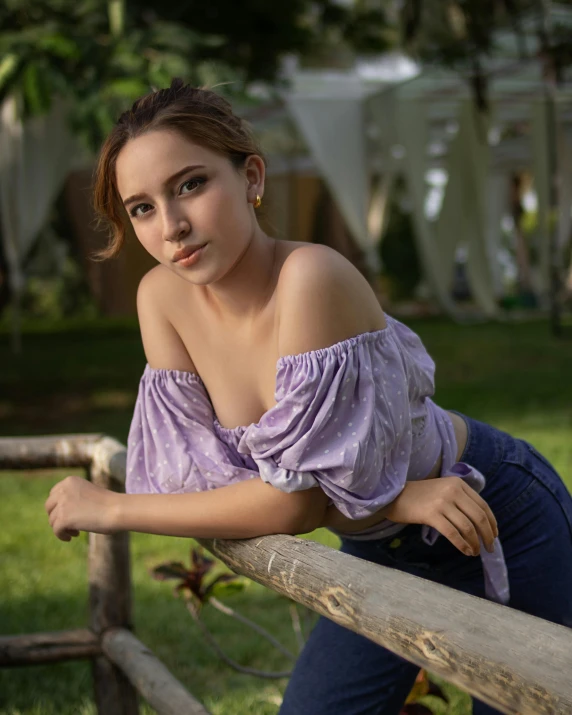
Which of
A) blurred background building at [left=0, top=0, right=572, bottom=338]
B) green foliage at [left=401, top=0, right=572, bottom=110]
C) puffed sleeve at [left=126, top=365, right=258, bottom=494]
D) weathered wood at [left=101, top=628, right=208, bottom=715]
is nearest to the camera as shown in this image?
puffed sleeve at [left=126, top=365, right=258, bottom=494]

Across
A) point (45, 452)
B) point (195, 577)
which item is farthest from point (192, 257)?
point (195, 577)

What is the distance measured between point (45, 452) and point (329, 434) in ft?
3.82

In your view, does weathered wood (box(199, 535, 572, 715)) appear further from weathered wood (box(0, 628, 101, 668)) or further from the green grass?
the green grass

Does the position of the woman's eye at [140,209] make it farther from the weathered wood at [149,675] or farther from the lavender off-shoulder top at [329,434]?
the weathered wood at [149,675]

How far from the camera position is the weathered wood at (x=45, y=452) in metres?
2.23

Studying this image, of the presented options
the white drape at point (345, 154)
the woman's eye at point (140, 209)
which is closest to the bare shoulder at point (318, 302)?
the woman's eye at point (140, 209)

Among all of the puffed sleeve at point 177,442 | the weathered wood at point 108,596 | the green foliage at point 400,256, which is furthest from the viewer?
the green foliage at point 400,256

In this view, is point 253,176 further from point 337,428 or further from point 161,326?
point 337,428

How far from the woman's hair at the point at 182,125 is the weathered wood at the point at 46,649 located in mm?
1161

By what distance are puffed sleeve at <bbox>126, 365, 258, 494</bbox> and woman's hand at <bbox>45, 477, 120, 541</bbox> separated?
80 mm

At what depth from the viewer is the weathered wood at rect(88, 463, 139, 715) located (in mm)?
2180

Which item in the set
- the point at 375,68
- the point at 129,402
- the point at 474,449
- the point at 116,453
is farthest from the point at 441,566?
the point at 375,68

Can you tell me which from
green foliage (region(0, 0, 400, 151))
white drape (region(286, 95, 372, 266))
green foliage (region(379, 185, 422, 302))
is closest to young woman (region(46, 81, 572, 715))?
green foliage (region(0, 0, 400, 151))

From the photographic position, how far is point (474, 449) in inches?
61.8
